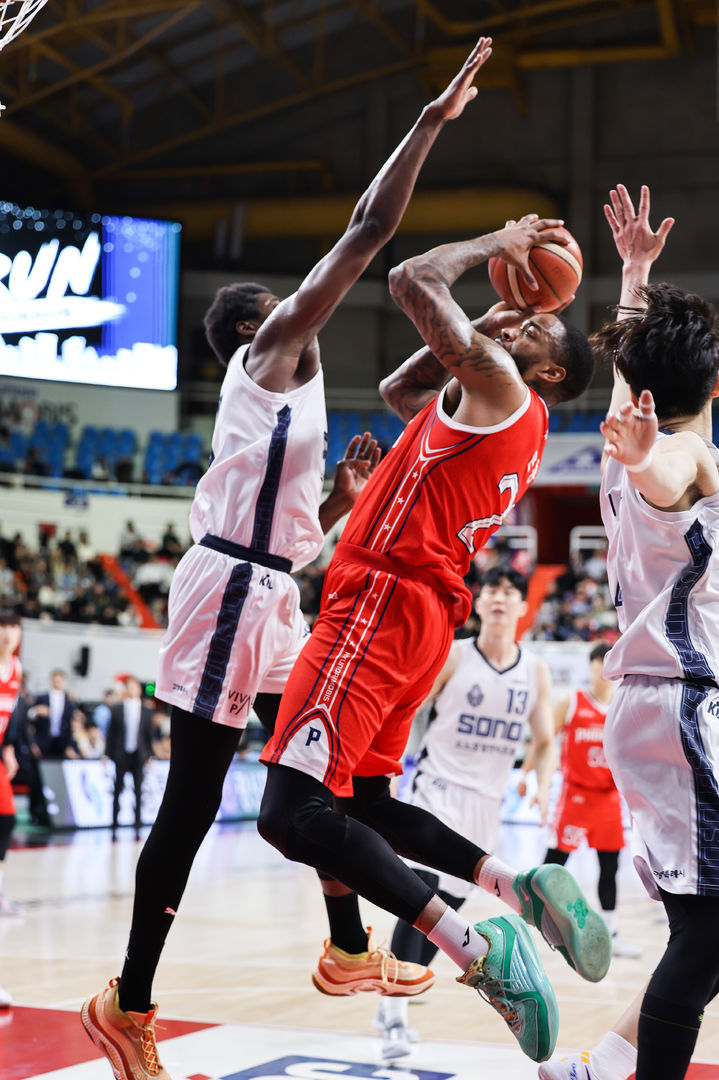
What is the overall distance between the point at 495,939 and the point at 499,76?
79.6ft

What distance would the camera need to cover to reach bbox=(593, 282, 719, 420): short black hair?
9.96 ft

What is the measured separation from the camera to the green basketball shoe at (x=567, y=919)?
3072 mm

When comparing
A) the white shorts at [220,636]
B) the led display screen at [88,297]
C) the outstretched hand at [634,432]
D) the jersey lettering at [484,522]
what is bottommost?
the white shorts at [220,636]

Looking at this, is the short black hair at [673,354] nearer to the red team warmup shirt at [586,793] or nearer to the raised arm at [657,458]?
the raised arm at [657,458]

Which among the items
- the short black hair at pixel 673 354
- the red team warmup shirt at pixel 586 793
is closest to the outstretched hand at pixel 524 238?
the short black hair at pixel 673 354

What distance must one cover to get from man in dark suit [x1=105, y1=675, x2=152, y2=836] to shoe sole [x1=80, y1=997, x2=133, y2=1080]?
9.77m

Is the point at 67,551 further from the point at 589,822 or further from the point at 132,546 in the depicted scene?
the point at 589,822

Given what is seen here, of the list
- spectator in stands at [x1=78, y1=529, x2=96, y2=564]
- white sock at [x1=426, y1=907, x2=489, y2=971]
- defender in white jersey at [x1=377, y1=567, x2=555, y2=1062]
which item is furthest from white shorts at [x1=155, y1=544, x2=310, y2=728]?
spectator in stands at [x1=78, y1=529, x2=96, y2=564]

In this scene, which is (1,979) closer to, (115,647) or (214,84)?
(115,647)

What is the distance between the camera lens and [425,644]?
341cm

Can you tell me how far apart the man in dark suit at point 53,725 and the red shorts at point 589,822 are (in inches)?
317

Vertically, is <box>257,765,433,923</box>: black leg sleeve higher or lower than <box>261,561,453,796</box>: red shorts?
lower

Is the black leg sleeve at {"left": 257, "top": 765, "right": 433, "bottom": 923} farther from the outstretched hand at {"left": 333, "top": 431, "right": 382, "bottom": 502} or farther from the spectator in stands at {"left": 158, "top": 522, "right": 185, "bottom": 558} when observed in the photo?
the spectator in stands at {"left": 158, "top": 522, "right": 185, "bottom": 558}

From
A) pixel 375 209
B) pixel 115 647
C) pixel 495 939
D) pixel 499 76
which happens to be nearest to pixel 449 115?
pixel 375 209
